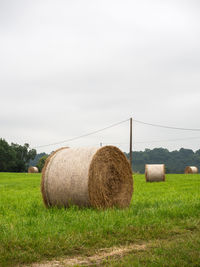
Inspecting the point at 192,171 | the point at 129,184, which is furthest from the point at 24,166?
the point at 129,184

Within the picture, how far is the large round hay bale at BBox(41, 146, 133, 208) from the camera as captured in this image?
358 inches

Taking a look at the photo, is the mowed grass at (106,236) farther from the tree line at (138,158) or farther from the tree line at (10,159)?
the tree line at (10,159)

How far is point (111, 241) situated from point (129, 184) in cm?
473

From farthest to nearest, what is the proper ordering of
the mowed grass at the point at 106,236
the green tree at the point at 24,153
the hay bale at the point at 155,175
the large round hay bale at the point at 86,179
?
1. the green tree at the point at 24,153
2. the hay bale at the point at 155,175
3. the large round hay bale at the point at 86,179
4. the mowed grass at the point at 106,236

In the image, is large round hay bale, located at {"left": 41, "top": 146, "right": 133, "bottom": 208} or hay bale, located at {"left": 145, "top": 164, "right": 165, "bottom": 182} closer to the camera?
large round hay bale, located at {"left": 41, "top": 146, "right": 133, "bottom": 208}

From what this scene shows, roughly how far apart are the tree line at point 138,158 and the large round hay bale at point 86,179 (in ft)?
208

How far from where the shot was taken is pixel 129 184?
419 inches

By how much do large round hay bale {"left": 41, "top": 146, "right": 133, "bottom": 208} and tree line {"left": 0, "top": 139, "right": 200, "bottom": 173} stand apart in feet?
→ 208

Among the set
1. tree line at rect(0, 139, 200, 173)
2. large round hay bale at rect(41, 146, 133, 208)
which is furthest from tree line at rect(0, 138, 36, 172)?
large round hay bale at rect(41, 146, 133, 208)

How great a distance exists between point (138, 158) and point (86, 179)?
99367 millimetres

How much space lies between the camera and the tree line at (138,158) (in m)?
79.8

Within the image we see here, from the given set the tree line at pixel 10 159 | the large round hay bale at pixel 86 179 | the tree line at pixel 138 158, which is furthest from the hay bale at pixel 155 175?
the tree line at pixel 10 159

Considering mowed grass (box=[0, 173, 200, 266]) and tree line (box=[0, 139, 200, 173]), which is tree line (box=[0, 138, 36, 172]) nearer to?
tree line (box=[0, 139, 200, 173])

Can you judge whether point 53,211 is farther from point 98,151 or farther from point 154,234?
point 154,234
